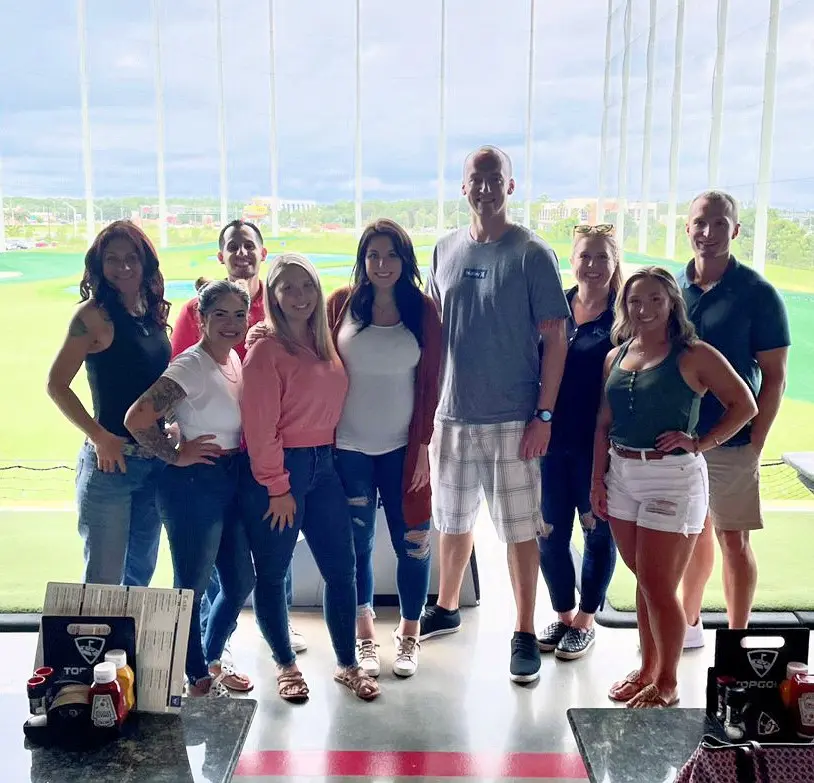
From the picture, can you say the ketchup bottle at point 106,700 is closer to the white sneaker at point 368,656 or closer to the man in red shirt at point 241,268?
the man in red shirt at point 241,268

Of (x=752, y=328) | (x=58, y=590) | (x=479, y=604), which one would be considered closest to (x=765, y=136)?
(x=752, y=328)

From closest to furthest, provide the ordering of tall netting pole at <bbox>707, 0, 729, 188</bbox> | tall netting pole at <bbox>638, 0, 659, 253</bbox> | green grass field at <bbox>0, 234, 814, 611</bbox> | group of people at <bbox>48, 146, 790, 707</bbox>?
1. group of people at <bbox>48, 146, 790, 707</bbox>
2. green grass field at <bbox>0, 234, 814, 611</bbox>
3. tall netting pole at <bbox>707, 0, 729, 188</bbox>
4. tall netting pole at <bbox>638, 0, 659, 253</bbox>

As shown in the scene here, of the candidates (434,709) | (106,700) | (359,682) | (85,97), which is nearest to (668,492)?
(434,709)

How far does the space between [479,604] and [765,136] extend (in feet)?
12.5

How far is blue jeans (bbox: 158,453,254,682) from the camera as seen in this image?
2.40 meters

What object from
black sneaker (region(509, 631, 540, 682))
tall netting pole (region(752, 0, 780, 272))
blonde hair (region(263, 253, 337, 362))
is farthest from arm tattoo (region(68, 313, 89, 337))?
tall netting pole (region(752, 0, 780, 272))

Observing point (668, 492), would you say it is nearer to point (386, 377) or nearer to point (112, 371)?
point (386, 377)

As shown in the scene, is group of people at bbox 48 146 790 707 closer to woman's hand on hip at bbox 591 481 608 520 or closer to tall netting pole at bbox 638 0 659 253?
woman's hand on hip at bbox 591 481 608 520

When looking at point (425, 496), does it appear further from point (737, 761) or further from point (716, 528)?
point (737, 761)

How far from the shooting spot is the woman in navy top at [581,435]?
2812 mm

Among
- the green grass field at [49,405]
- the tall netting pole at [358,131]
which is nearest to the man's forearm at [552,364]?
the green grass field at [49,405]

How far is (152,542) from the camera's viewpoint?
2.64 meters

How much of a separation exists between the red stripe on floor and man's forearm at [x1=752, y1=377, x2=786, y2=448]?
1221mm

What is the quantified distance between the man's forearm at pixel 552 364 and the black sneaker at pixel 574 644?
37.6 inches
